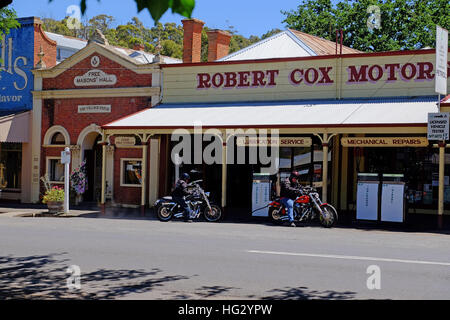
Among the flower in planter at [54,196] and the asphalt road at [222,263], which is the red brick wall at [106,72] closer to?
the flower in planter at [54,196]

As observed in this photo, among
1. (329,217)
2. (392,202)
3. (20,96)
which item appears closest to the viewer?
(329,217)

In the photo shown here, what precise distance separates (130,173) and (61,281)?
15.2 m

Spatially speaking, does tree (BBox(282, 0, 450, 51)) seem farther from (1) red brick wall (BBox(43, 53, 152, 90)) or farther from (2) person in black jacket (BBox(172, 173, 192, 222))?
(2) person in black jacket (BBox(172, 173, 192, 222))

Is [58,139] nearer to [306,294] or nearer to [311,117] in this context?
[311,117]

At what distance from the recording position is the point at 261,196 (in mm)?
18328

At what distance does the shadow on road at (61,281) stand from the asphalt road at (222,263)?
0.01 m

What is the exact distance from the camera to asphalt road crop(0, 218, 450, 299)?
26.6ft

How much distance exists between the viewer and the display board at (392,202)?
53.7ft

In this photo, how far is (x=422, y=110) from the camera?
17.4 meters

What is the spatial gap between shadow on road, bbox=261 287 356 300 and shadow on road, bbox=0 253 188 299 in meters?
1.68

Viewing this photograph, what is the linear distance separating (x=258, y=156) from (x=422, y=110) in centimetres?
674

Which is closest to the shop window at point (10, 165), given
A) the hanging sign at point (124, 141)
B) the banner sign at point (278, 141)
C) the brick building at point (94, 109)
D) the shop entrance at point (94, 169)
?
the brick building at point (94, 109)

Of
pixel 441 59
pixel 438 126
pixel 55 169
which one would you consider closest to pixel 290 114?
pixel 441 59

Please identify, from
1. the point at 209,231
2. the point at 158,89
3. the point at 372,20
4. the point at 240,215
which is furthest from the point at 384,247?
the point at 372,20
